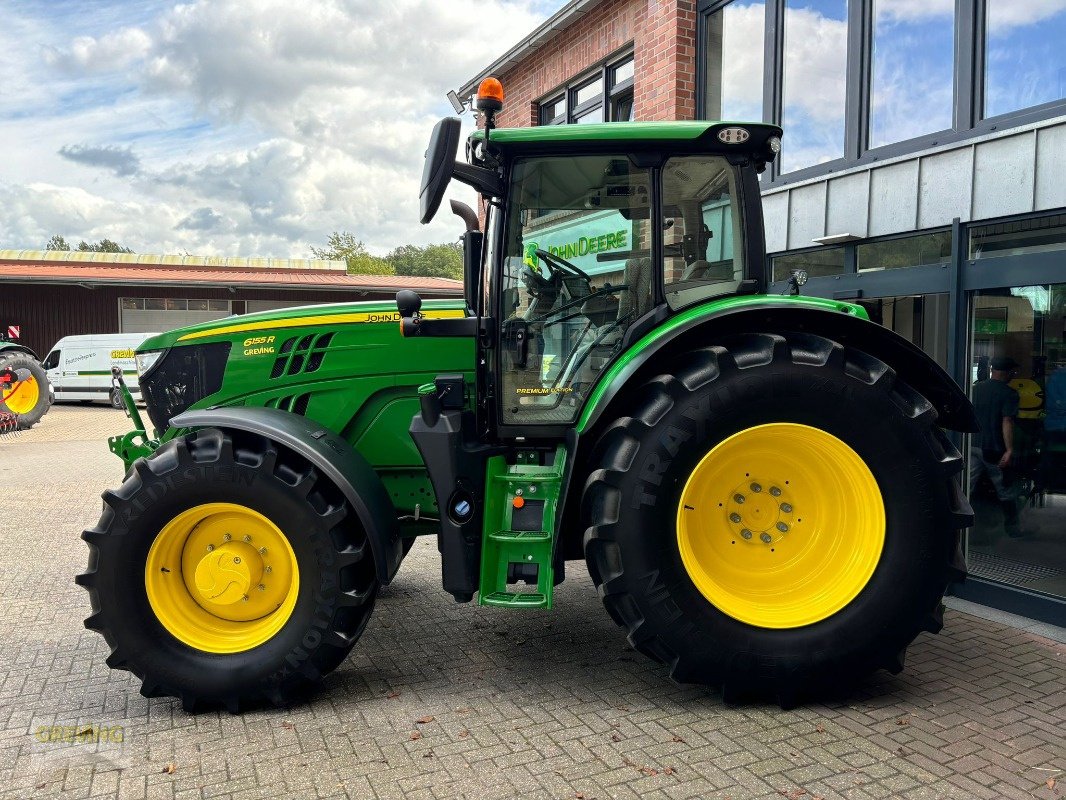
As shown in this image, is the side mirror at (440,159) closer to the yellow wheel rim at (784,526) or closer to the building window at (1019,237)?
the yellow wheel rim at (784,526)

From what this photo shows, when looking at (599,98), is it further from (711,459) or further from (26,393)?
(26,393)

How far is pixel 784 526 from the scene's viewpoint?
368cm

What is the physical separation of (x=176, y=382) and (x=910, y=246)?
448 cm

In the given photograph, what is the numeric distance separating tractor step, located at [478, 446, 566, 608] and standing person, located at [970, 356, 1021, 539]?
9.54 ft

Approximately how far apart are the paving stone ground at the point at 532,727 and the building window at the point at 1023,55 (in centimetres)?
298

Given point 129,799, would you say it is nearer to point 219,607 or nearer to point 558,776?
point 219,607

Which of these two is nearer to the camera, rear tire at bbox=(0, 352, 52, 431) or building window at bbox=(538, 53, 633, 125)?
building window at bbox=(538, 53, 633, 125)

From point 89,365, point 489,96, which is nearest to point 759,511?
point 489,96

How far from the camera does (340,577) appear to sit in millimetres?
3521

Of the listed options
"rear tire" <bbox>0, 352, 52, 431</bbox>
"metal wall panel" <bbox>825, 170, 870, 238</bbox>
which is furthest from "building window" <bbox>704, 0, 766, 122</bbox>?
"rear tire" <bbox>0, 352, 52, 431</bbox>

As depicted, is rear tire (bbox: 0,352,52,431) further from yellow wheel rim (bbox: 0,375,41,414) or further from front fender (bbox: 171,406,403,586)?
front fender (bbox: 171,406,403,586)

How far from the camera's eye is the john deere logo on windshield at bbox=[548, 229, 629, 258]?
12.4ft

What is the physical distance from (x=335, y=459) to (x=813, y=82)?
4.88m

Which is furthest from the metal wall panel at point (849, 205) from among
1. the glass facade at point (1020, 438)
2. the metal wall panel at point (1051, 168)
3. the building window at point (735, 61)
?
the building window at point (735, 61)
